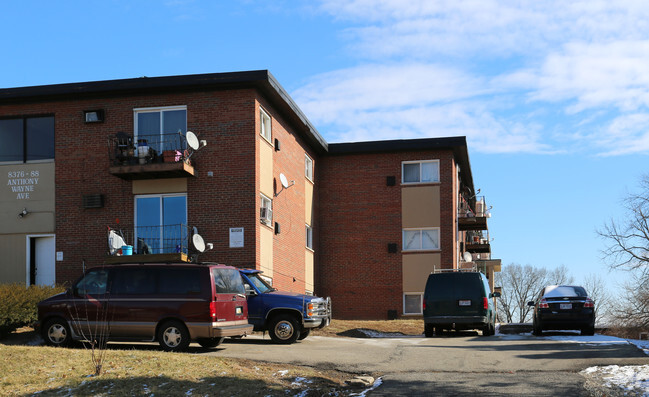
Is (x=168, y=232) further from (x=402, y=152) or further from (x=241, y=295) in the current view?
(x=402, y=152)

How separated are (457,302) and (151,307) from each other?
9.13 m

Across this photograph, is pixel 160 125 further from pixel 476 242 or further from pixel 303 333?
pixel 476 242

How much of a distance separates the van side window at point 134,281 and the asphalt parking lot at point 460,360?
1983mm

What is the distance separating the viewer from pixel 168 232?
2478 cm

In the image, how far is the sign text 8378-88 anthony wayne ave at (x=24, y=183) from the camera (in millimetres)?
26031

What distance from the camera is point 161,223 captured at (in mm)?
25016

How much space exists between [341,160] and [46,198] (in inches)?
512

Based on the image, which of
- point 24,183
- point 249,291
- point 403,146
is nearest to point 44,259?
point 24,183

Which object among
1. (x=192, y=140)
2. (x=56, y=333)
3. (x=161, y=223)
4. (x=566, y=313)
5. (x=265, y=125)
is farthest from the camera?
(x=265, y=125)

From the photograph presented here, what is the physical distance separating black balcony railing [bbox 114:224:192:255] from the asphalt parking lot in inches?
213

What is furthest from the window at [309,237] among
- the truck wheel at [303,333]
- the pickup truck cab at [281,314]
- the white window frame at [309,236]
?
the pickup truck cab at [281,314]

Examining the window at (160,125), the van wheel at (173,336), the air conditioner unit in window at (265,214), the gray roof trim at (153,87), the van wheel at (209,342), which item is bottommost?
the van wheel at (209,342)

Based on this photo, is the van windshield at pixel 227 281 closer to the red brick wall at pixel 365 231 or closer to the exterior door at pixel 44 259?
the exterior door at pixel 44 259

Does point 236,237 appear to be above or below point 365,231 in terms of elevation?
below
